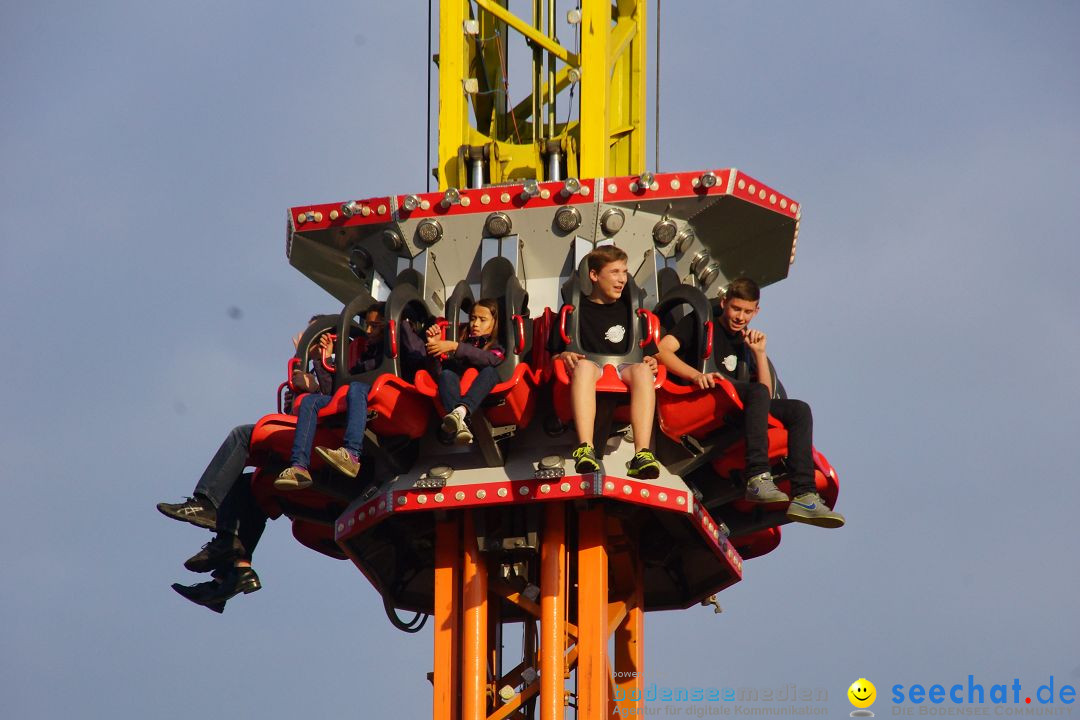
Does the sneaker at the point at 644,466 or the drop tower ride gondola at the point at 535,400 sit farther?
the drop tower ride gondola at the point at 535,400

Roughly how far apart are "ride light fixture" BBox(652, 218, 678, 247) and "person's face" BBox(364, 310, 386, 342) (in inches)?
135

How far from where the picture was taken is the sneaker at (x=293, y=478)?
29.0 meters

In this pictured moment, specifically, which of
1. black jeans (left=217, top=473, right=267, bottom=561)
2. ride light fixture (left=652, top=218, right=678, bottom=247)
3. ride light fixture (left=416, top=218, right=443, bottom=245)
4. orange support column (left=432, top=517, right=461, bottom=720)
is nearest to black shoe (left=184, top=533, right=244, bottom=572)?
black jeans (left=217, top=473, right=267, bottom=561)

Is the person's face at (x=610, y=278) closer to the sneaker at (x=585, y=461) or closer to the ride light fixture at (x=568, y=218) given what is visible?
the ride light fixture at (x=568, y=218)

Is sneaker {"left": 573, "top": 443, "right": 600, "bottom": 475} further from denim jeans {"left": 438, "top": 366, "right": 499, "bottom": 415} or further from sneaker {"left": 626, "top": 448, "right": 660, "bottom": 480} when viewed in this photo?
denim jeans {"left": 438, "top": 366, "right": 499, "bottom": 415}

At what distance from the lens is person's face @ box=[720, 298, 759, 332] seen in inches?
1213

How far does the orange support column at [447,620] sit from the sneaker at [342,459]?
2.38 meters

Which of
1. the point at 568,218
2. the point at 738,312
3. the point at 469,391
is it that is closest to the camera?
the point at 469,391

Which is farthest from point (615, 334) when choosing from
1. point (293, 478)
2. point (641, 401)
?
point (293, 478)

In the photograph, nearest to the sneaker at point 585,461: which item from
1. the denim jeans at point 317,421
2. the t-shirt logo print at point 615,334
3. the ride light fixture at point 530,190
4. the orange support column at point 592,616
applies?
the t-shirt logo print at point 615,334

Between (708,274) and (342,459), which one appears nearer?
(342,459)

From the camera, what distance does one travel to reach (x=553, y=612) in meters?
30.3

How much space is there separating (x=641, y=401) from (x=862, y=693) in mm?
4729

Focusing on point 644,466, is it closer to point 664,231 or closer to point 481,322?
point 481,322
